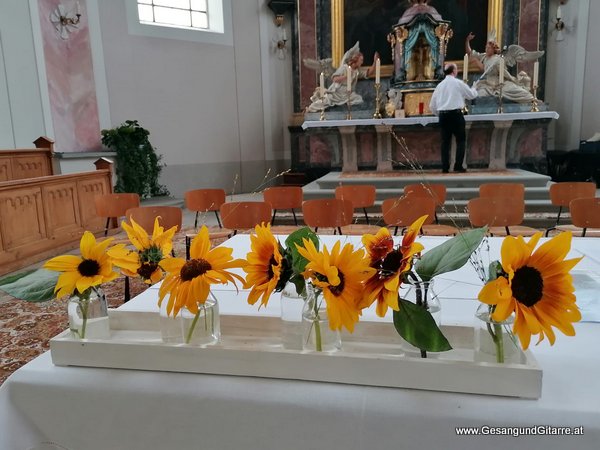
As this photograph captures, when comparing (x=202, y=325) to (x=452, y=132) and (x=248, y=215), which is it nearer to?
(x=248, y=215)

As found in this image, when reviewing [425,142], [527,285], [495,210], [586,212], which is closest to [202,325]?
[527,285]

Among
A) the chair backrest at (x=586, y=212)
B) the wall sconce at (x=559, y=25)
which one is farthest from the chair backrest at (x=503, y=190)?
the wall sconce at (x=559, y=25)

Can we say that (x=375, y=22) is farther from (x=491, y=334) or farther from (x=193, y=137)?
(x=491, y=334)

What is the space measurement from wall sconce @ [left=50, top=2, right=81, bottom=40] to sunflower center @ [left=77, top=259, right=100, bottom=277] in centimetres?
802

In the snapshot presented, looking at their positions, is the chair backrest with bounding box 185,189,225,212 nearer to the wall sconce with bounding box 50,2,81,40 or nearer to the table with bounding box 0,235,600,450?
the table with bounding box 0,235,600,450

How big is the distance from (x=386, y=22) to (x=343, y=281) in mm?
9979

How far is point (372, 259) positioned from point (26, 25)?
805 cm

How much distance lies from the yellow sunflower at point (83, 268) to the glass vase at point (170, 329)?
0.14m

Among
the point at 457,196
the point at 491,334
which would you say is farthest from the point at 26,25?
the point at 491,334

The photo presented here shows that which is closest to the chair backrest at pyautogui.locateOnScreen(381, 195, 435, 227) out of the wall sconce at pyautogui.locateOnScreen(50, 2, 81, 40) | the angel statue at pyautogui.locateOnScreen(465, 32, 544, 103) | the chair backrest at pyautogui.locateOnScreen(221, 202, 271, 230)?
the chair backrest at pyautogui.locateOnScreen(221, 202, 271, 230)

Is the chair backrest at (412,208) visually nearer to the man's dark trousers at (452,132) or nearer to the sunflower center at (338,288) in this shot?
the sunflower center at (338,288)

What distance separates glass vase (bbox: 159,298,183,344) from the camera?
1.05 meters

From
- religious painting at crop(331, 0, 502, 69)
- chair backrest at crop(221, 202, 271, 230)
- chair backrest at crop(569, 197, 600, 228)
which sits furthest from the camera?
religious painting at crop(331, 0, 502, 69)

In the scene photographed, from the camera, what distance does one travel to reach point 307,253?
0.85 metres
